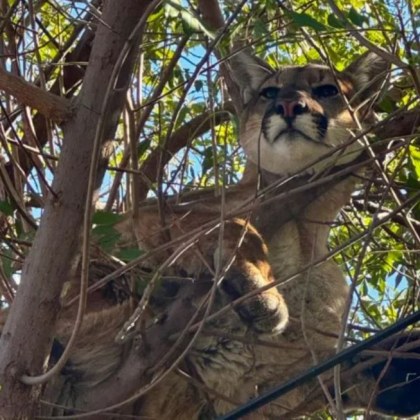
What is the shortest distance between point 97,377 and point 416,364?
160 centimetres

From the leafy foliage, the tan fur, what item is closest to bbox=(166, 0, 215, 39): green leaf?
the leafy foliage

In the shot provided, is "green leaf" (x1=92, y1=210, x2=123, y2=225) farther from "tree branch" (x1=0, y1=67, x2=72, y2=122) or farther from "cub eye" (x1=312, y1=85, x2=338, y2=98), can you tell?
"cub eye" (x1=312, y1=85, x2=338, y2=98)

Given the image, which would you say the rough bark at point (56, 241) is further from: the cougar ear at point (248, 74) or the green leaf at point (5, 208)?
the cougar ear at point (248, 74)

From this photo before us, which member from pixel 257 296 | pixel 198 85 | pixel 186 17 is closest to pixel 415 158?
pixel 257 296

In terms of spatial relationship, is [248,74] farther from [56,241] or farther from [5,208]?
[56,241]

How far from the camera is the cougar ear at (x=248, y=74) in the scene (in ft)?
18.8

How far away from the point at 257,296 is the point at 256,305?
5 centimetres

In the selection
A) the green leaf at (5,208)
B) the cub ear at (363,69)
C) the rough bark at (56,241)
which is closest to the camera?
the rough bark at (56,241)

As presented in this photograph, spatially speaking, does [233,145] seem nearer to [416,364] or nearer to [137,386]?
[416,364]

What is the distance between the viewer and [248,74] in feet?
19.1

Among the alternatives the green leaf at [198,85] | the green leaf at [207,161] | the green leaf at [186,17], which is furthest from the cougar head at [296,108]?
the green leaf at [186,17]

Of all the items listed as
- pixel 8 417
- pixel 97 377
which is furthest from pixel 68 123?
pixel 97 377

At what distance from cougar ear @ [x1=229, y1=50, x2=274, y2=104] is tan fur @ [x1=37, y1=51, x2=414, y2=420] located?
251 millimetres

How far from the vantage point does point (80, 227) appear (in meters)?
3.28
